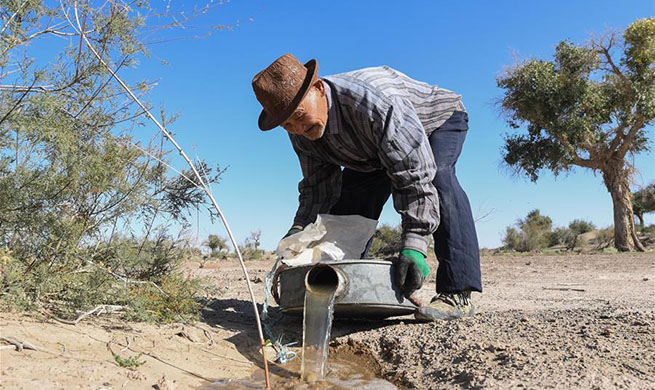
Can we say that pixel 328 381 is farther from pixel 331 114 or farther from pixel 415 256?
pixel 331 114

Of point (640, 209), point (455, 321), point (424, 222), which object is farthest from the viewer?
point (640, 209)

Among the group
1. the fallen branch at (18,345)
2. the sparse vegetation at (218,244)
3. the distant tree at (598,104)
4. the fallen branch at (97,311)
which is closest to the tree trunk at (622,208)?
the distant tree at (598,104)

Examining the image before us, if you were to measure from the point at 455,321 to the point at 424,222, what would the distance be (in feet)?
2.17

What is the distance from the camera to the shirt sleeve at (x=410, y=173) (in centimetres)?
280

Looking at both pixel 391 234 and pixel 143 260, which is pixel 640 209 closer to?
pixel 391 234

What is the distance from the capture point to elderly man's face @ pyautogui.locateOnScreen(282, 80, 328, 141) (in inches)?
106

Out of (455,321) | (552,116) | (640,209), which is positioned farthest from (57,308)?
(640,209)

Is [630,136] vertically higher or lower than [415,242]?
higher

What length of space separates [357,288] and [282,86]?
43.5 inches

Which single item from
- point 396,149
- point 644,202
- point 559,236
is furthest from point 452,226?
point 644,202

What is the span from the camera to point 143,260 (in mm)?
3783

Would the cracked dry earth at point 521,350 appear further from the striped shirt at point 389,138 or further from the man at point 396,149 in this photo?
the striped shirt at point 389,138

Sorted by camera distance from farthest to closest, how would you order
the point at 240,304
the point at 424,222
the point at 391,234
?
the point at 391,234 → the point at 240,304 → the point at 424,222

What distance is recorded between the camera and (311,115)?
276cm
